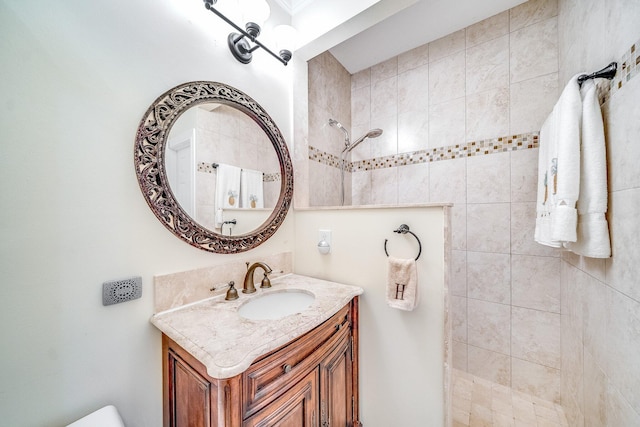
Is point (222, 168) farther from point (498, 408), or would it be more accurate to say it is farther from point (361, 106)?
point (498, 408)

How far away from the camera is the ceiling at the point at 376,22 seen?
1246mm

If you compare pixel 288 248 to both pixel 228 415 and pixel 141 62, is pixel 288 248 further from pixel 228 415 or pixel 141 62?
pixel 141 62

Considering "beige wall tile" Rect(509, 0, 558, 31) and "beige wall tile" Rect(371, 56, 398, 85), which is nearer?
"beige wall tile" Rect(509, 0, 558, 31)

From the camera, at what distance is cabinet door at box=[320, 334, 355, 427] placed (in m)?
0.93

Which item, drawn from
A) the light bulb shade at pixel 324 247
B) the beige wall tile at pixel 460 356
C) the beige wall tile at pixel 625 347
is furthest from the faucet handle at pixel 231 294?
the beige wall tile at pixel 460 356

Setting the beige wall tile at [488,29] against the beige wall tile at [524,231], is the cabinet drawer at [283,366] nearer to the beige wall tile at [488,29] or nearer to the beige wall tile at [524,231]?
the beige wall tile at [524,231]

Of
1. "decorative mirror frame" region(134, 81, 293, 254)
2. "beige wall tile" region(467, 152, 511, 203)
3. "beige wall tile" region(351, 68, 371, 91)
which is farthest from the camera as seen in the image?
"beige wall tile" region(351, 68, 371, 91)

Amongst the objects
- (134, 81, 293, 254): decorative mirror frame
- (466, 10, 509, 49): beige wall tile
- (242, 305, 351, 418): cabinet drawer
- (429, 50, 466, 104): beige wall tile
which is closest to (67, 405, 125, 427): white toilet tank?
(242, 305, 351, 418): cabinet drawer

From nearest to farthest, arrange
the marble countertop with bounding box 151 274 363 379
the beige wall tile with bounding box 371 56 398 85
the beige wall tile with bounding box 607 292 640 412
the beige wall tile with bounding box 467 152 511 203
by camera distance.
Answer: the marble countertop with bounding box 151 274 363 379 → the beige wall tile with bounding box 607 292 640 412 → the beige wall tile with bounding box 467 152 511 203 → the beige wall tile with bounding box 371 56 398 85

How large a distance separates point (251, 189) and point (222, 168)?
192 millimetres

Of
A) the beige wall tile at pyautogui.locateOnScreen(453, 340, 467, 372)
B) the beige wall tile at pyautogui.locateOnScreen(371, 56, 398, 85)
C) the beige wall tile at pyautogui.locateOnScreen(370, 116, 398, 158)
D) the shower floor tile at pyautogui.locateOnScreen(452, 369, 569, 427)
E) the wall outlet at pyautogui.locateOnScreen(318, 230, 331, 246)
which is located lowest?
the shower floor tile at pyautogui.locateOnScreen(452, 369, 569, 427)

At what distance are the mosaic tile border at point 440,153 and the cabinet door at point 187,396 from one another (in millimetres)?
1485

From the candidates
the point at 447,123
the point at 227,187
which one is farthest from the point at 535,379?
the point at 227,187

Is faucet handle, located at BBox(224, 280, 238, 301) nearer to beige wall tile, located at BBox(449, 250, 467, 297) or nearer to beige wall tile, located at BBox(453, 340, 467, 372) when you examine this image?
beige wall tile, located at BBox(449, 250, 467, 297)
